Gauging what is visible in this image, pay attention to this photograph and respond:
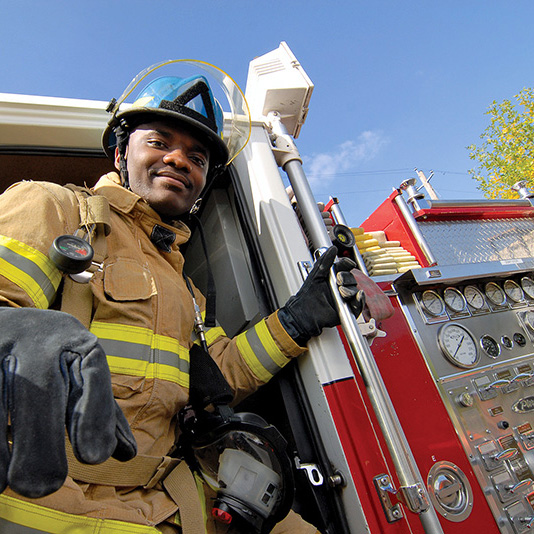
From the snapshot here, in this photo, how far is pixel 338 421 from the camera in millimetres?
1370

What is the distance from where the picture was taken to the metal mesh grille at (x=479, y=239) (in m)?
2.56

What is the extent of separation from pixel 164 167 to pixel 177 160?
0.07 metres

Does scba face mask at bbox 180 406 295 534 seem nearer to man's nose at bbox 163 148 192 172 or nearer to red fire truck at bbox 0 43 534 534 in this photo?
red fire truck at bbox 0 43 534 534

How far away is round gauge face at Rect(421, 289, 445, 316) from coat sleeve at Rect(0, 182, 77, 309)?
1.79 m

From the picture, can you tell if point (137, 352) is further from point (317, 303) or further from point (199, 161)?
point (199, 161)

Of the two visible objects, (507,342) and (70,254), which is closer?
(70,254)

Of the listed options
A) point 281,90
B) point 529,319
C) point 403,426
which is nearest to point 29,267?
point 403,426

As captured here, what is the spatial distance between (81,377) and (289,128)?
6.44 feet

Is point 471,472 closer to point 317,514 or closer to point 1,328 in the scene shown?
point 317,514

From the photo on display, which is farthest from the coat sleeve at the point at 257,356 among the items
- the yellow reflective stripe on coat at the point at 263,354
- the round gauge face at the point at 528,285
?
the round gauge face at the point at 528,285

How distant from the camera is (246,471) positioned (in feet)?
4.09

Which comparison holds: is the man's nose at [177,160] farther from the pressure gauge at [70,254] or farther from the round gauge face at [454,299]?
the round gauge face at [454,299]

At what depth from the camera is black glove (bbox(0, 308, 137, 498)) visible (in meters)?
0.62

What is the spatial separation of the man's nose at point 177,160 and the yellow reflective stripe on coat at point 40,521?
1286 mm
